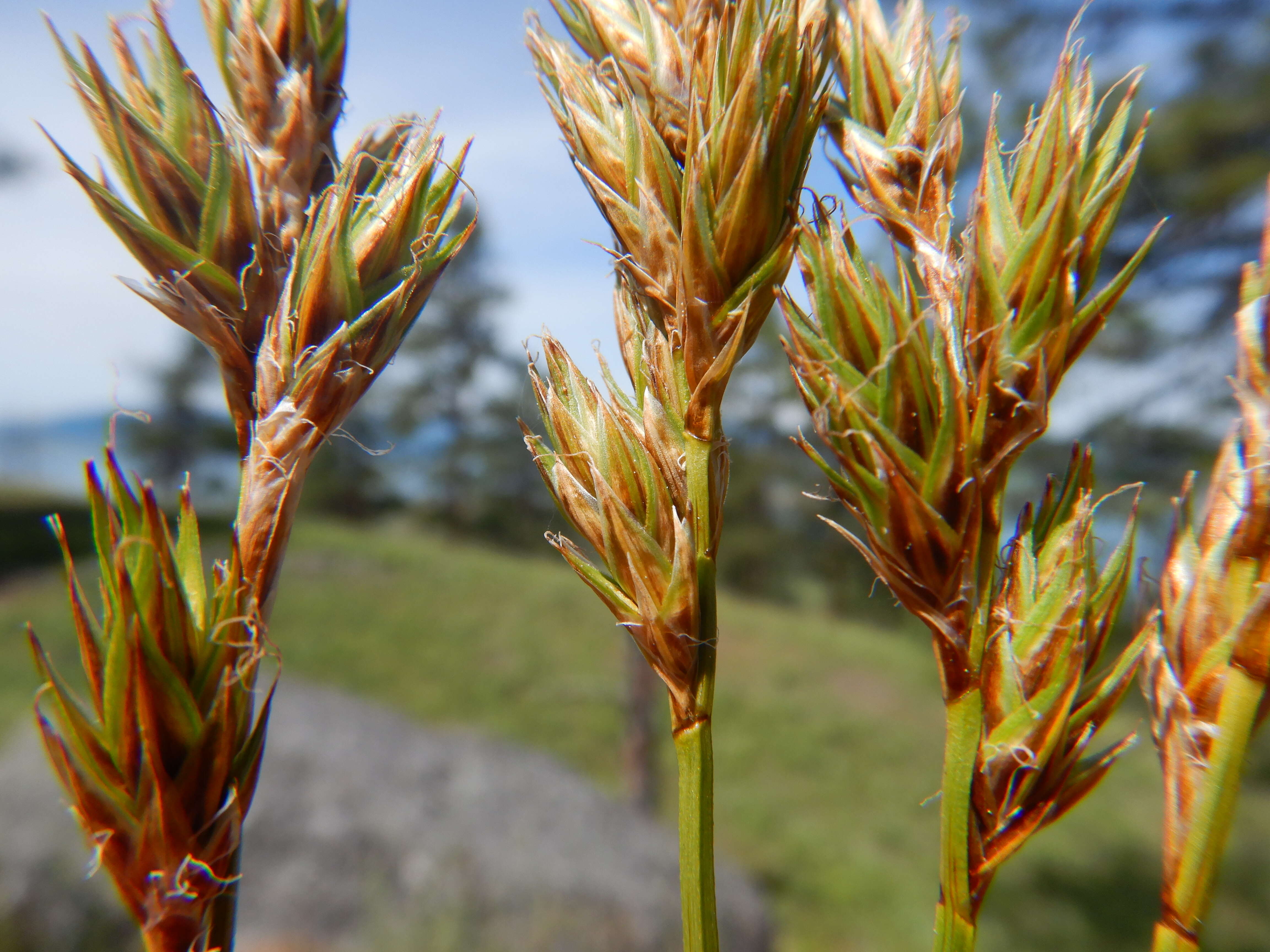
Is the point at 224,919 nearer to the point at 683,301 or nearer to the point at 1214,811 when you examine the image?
the point at 683,301

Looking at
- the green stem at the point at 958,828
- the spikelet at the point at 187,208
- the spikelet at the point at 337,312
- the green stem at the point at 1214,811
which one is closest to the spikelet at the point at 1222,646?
the green stem at the point at 1214,811

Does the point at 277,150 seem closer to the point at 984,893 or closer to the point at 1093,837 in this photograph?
the point at 984,893

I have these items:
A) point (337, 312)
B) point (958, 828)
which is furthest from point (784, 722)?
point (337, 312)

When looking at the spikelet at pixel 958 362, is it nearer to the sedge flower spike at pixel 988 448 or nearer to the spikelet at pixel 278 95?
the sedge flower spike at pixel 988 448

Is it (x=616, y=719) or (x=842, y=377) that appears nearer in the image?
(x=842, y=377)

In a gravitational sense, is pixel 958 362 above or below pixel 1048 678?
above

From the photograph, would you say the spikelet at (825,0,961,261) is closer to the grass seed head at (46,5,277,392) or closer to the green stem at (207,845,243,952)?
the grass seed head at (46,5,277,392)

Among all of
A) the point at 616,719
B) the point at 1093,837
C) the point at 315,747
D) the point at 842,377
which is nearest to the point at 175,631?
the point at 842,377
